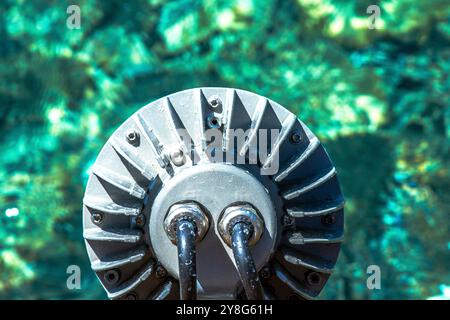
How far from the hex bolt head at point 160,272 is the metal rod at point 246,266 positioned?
0.12m

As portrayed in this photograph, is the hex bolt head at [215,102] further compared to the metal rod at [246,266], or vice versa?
the hex bolt head at [215,102]

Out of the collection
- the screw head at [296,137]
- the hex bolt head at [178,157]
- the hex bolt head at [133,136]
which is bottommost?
the hex bolt head at [178,157]

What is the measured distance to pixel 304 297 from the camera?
70cm

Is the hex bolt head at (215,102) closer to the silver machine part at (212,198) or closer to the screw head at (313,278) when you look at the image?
the silver machine part at (212,198)

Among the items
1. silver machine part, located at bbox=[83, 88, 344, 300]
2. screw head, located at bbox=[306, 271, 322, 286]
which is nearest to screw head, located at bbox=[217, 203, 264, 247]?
silver machine part, located at bbox=[83, 88, 344, 300]

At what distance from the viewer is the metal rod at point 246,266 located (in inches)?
22.1

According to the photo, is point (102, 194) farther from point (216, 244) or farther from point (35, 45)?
point (35, 45)

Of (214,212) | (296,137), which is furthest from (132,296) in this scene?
(296,137)

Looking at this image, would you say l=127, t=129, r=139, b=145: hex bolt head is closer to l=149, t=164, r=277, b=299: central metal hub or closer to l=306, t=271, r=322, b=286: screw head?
l=149, t=164, r=277, b=299: central metal hub

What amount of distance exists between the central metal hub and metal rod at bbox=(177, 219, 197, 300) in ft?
0.15

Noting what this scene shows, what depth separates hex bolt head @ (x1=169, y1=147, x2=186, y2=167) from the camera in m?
0.68

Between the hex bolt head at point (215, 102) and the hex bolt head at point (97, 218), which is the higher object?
the hex bolt head at point (215, 102)

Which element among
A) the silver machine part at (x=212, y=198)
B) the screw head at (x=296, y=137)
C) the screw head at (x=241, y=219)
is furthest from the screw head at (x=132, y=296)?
the screw head at (x=296, y=137)

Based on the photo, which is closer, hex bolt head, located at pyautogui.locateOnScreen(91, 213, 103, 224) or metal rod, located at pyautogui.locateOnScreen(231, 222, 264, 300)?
metal rod, located at pyautogui.locateOnScreen(231, 222, 264, 300)
